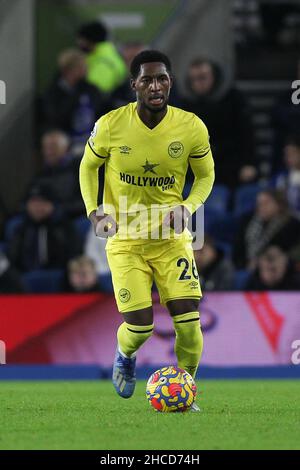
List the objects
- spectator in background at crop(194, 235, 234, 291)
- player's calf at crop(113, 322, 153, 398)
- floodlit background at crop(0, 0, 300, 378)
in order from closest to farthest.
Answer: player's calf at crop(113, 322, 153, 398), floodlit background at crop(0, 0, 300, 378), spectator in background at crop(194, 235, 234, 291)

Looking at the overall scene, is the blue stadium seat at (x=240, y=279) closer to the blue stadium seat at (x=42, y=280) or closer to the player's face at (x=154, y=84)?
the blue stadium seat at (x=42, y=280)

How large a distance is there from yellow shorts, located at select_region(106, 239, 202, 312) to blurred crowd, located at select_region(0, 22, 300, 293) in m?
5.19

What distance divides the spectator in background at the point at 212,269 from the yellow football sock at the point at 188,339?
16.7 ft

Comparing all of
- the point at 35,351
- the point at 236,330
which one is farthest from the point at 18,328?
the point at 236,330

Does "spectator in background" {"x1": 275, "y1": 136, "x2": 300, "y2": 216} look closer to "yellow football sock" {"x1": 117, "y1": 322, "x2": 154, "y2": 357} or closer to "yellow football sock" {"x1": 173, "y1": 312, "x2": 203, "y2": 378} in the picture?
"yellow football sock" {"x1": 173, "y1": 312, "x2": 203, "y2": 378}

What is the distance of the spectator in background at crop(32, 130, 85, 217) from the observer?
15977mm

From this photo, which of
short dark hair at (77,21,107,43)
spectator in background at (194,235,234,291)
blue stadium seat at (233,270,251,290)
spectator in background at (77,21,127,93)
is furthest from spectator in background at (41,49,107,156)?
blue stadium seat at (233,270,251,290)

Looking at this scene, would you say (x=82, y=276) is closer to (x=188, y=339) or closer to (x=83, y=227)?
(x=83, y=227)

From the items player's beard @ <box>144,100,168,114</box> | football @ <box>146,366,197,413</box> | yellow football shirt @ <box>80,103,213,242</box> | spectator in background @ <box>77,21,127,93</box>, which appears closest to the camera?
football @ <box>146,366,197,413</box>

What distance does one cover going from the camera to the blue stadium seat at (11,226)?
51.9 ft

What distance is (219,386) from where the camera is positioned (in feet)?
39.8

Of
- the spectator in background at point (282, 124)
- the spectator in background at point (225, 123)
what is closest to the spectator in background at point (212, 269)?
the spectator in background at point (225, 123)

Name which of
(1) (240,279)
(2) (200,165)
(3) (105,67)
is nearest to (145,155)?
(2) (200,165)

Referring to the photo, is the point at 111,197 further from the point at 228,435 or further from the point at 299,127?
the point at 299,127
